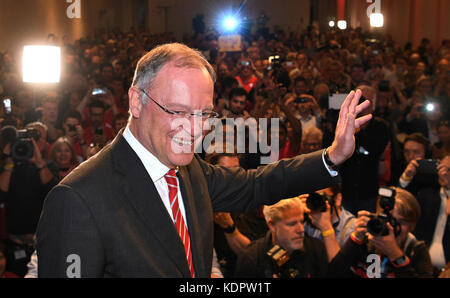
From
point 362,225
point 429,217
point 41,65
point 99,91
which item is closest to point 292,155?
point 429,217

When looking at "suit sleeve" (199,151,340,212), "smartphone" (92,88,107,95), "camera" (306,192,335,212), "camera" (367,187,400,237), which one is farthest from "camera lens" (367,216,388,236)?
"smartphone" (92,88,107,95)

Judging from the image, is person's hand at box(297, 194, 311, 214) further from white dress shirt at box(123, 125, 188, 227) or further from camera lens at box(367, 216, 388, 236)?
white dress shirt at box(123, 125, 188, 227)

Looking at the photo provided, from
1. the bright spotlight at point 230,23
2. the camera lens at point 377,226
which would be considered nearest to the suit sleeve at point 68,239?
the camera lens at point 377,226

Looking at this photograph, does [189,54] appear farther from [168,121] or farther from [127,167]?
[127,167]

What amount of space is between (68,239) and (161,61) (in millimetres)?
537

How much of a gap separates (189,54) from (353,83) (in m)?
5.45

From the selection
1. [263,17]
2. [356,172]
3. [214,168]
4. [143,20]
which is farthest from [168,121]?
[263,17]

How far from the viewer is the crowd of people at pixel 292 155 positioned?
2.76 m

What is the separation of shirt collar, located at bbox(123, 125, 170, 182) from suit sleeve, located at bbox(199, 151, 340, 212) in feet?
0.94

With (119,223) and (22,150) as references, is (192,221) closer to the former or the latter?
(119,223)

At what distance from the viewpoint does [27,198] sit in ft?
13.0

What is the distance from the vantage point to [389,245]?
8.50 ft

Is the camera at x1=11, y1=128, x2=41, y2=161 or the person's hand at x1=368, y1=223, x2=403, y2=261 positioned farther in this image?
the camera at x1=11, y1=128, x2=41, y2=161

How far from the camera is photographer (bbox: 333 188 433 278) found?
2.59 meters
